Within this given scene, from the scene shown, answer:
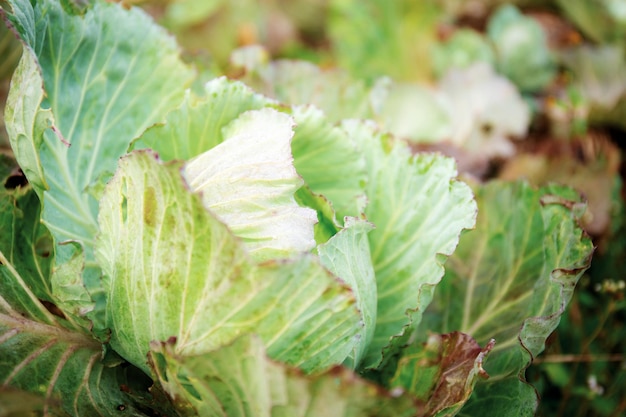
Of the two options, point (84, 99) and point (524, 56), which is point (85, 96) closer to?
point (84, 99)

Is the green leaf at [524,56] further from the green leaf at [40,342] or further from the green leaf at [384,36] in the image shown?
the green leaf at [40,342]

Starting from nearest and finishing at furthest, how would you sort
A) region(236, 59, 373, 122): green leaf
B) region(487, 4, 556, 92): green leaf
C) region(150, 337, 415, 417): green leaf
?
1. region(150, 337, 415, 417): green leaf
2. region(236, 59, 373, 122): green leaf
3. region(487, 4, 556, 92): green leaf

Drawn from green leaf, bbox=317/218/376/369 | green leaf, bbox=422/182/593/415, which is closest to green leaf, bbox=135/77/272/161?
green leaf, bbox=317/218/376/369

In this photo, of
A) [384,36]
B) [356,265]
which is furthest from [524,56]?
[356,265]

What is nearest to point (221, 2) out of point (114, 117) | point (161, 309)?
point (114, 117)

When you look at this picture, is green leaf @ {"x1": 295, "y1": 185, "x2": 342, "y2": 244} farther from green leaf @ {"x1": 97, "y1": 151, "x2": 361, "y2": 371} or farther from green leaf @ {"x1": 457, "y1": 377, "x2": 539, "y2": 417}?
green leaf @ {"x1": 457, "y1": 377, "x2": 539, "y2": 417}

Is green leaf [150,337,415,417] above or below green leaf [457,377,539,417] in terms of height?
above
